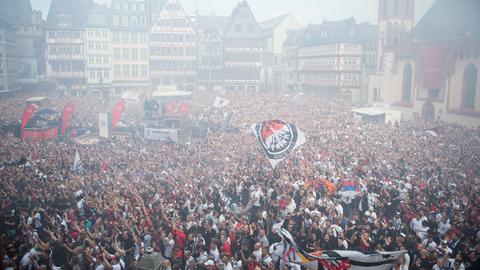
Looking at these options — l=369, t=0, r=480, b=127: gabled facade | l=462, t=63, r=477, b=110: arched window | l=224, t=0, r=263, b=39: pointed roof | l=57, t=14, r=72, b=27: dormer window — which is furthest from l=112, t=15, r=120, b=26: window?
l=462, t=63, r=477, b=110: arched window

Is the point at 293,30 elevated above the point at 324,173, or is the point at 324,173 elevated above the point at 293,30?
the point at 293,30

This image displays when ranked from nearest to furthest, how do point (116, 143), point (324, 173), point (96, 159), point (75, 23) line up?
point (324, 173) < point (96, 159) < point (116, 143) < point (75, 23)

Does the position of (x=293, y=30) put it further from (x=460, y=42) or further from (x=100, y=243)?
(x=100, y=243)

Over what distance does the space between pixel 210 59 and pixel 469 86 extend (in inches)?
1490

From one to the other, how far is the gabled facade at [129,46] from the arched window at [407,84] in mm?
37665

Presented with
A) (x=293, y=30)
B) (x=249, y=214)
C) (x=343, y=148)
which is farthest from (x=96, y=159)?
(x=293, y=30)

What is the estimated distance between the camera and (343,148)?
24859 mm

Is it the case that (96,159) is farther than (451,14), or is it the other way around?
(451,14)

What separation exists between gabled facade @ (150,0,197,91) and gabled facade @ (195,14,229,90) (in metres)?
0.96

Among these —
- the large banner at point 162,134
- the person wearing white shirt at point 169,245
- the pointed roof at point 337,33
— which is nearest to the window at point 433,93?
the pointed roof at point 337,33

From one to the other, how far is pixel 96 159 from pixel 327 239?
50.8ft

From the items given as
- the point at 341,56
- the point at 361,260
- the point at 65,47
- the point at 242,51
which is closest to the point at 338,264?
the point at 361,260

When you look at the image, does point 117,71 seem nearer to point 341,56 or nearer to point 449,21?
point 341,56

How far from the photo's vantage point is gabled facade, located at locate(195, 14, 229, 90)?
6625 cm
